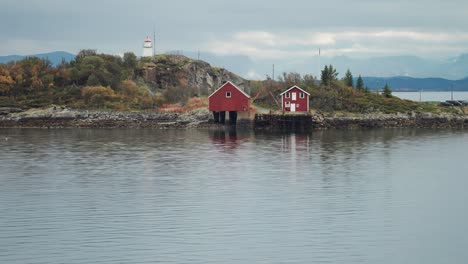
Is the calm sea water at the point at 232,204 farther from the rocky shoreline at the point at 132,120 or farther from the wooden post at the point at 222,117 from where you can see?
the wooden post at the point at 222,117

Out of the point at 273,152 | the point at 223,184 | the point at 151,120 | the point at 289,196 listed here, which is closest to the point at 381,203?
the point at 289,196

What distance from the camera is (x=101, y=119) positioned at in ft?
280

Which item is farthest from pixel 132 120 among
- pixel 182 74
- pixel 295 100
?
pixel 182 74

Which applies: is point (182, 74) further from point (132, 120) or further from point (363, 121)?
point (363, 121)

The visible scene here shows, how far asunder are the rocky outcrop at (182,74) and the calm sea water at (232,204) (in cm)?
4247

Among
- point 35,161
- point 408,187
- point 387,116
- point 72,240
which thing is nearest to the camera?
point 72,240

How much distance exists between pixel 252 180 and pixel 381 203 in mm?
9269

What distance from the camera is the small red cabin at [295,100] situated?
84250 millimetres

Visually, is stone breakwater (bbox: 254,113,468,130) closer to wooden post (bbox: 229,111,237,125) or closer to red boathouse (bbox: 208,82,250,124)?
red boathouse (bbox: 208,82,250,124)

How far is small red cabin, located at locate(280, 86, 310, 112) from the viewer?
276ft

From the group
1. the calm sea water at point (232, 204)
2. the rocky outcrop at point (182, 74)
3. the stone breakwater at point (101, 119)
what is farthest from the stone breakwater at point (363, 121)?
the calm sea water at point (232, 204)

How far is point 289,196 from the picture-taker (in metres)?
35.4

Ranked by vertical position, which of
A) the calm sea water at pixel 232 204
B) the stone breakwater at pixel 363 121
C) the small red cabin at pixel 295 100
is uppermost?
A: the small red cabin at pixel 295 100

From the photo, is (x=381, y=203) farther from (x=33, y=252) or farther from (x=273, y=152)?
(x=273, y=152)
